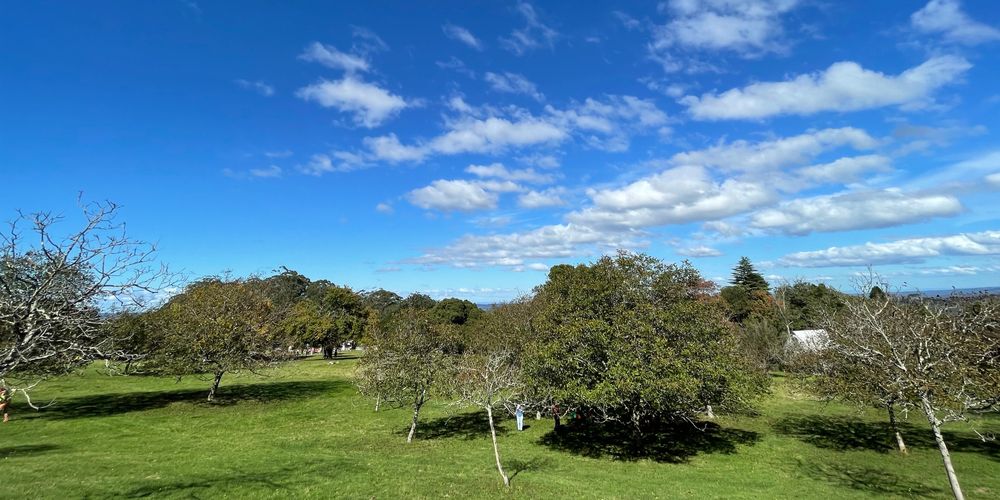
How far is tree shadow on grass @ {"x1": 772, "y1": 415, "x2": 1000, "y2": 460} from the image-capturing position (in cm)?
3047

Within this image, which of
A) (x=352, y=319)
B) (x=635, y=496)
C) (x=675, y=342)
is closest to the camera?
(x=635, y=496)

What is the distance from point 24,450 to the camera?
25.2 metres

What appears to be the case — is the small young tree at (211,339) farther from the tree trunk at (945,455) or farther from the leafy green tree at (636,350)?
the tree trunk at (945,455)

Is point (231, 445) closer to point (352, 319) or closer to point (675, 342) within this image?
point (675, 342)

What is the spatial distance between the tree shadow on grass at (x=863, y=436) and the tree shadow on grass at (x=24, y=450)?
153 feet

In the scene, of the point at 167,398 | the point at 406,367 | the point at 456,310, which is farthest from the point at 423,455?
the point at 456,310

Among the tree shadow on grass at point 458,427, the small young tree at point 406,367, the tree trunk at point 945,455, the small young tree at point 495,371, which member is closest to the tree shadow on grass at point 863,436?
the tree trunk at point 945,455

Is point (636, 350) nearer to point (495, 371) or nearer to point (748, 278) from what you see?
→ point (495, 371)

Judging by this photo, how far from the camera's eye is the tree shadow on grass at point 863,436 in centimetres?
3047

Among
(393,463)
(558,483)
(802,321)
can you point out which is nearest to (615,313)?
(558,483)

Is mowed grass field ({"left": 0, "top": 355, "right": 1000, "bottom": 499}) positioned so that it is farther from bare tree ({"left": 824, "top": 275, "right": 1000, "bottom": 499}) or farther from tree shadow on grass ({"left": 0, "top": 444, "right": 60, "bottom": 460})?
bare tree ({"left": 824, "top": 275, "right": 1000, "bottom": 499})

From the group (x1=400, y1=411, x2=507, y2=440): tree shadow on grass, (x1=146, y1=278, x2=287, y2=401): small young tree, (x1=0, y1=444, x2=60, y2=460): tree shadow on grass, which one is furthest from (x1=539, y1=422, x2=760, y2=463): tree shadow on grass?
(x1=146, y1=278, x2=287, y2=401): small young tree

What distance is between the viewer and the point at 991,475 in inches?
960

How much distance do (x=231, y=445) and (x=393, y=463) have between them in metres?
11.2
